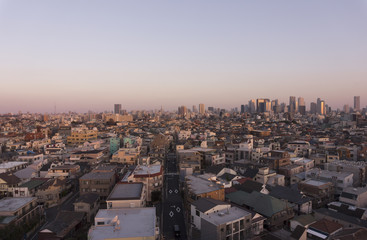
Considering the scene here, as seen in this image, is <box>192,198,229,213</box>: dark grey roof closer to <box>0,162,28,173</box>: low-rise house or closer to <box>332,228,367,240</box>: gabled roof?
<box>332,228,367,240</box>: gabled roof

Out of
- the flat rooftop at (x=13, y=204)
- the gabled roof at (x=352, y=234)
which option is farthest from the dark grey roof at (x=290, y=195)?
the flat rooftop at (x=13, y=204)

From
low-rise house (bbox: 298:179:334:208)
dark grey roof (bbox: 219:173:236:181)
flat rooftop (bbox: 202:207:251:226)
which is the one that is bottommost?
low-rise house (bbox: 298:179:334:208)

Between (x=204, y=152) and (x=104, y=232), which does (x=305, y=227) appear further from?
(x=204, y=152)

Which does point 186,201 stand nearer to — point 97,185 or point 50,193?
point 97,185

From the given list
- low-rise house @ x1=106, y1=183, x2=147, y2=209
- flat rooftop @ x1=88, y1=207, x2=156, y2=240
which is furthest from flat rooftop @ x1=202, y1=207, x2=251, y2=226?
low-rise house @ x1=106, y1=183, x2=147, y2=209

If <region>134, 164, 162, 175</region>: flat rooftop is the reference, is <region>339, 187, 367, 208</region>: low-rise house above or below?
below

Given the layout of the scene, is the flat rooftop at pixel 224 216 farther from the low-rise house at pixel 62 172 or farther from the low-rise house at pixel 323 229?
the low-rise house at pixel 62 172
